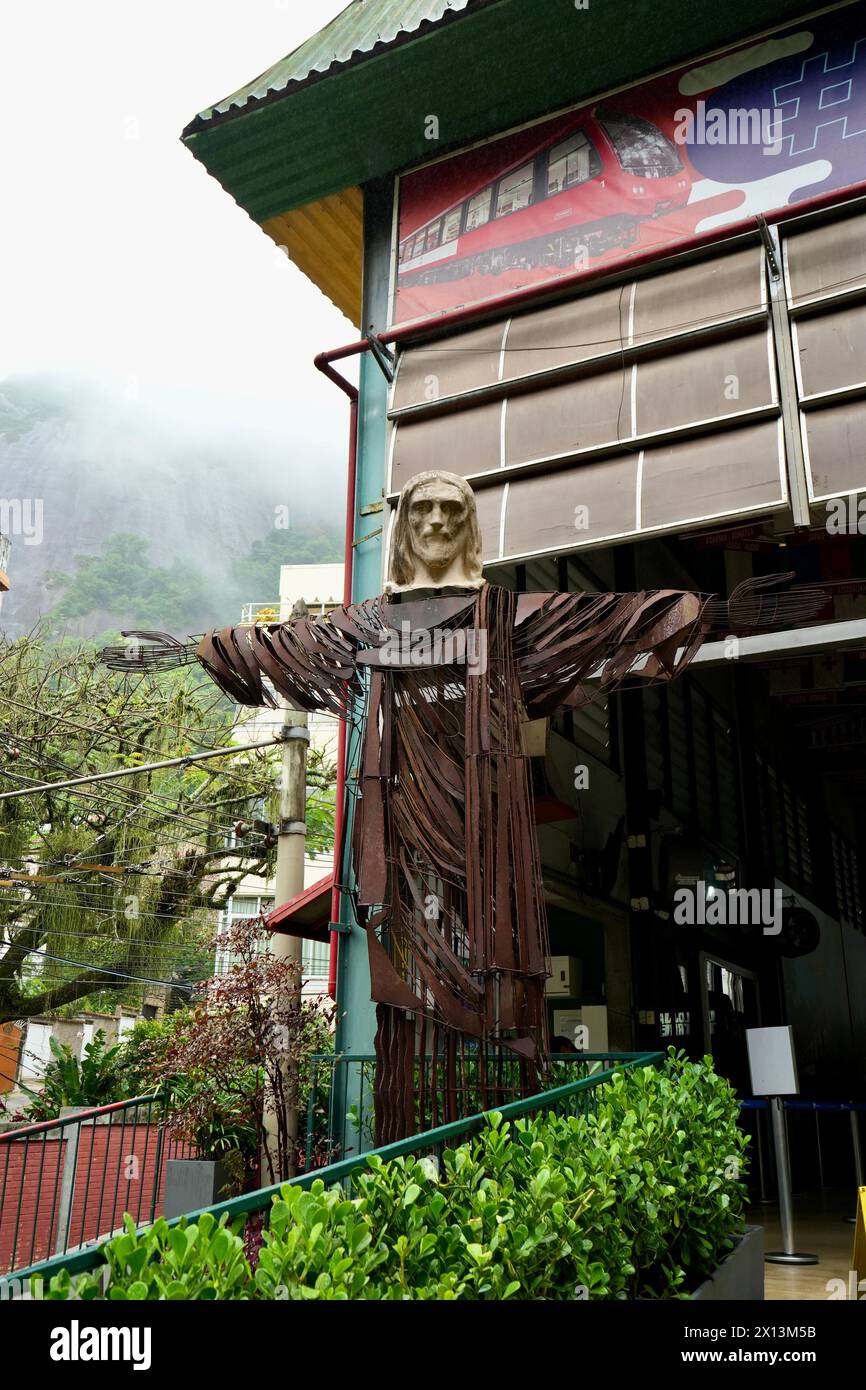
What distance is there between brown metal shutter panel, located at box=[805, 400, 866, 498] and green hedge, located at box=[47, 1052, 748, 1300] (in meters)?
4.23

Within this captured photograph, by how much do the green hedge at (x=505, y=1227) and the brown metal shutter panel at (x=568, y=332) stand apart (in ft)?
19.0

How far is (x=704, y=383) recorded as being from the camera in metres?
8.24

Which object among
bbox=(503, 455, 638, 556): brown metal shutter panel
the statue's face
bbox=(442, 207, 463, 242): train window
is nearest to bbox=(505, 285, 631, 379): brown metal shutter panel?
bbox=(503, 455, 638, 556): brown metal shutter panel

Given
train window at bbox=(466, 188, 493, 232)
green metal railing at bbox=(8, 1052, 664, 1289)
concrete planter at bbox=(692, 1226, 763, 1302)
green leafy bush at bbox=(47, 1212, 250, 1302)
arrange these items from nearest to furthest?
green leafy bush at bbox=(47, 1212, 250, 1302) < green metal railing at bbox=(8, 1052, 664, 1289) < concrete planter at bbox=(692, 1226, 763, 1302) < train window at bbox=(466, 188, 493, 232)

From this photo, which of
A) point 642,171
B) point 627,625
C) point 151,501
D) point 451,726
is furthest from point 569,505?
point 151,501

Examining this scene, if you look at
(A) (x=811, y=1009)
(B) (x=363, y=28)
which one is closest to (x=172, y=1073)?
(B) (x=363, y=28)

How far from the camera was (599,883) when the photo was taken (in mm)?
13609

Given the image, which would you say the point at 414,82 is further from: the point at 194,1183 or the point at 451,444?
the point at 194,1183

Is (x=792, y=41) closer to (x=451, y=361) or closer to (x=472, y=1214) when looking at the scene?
(x=451, y=361)

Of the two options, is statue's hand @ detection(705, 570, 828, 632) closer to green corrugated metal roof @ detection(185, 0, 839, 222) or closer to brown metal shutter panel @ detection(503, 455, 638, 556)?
brown metal shutter panel @ detection(503, 455, 638, 556)

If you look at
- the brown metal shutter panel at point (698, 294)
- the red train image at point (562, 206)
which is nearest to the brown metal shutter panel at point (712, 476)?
the brown metal shutter panel at point (698, 294)

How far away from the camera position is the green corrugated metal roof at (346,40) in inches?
370

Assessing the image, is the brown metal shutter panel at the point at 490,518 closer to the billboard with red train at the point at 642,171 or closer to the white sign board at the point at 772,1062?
the billboard with red train at the point at 642,171

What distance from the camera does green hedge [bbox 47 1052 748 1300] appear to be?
2.79 m
